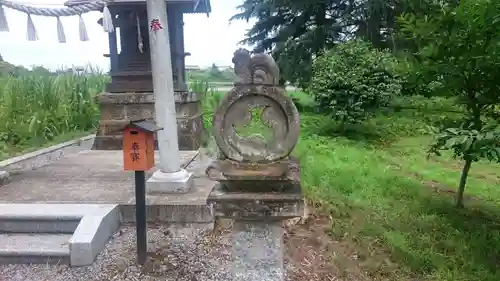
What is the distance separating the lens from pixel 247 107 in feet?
7.88

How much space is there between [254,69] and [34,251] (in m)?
2.07

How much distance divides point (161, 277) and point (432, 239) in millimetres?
2234

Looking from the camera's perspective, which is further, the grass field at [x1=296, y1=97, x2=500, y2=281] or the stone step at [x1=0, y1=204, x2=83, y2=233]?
the stone step at [x1=0, y1=204, x2=83, y2=233]

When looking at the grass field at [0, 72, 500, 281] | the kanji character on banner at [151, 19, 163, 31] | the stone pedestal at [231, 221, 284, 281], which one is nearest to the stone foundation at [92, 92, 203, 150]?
the grass field at [0, 72, 500, 281]

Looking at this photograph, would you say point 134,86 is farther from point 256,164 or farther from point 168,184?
point 256,164

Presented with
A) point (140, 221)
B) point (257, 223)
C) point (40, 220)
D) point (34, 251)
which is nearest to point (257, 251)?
point (257, 223)

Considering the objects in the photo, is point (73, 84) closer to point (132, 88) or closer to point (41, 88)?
point (41, 88)

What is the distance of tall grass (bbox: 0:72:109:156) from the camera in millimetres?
6832

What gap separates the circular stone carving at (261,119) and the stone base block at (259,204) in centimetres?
22

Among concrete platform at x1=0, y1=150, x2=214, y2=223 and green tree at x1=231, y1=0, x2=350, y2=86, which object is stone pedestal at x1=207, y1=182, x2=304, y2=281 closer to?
concrete platform at x1=0, y1=150, x2=214, y2=223

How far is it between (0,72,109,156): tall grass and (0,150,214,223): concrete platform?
61.2 inches

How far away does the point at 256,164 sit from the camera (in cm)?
248

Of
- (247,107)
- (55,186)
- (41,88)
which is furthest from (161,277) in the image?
(41,88)

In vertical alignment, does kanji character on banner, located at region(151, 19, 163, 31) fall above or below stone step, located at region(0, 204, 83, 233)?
above
